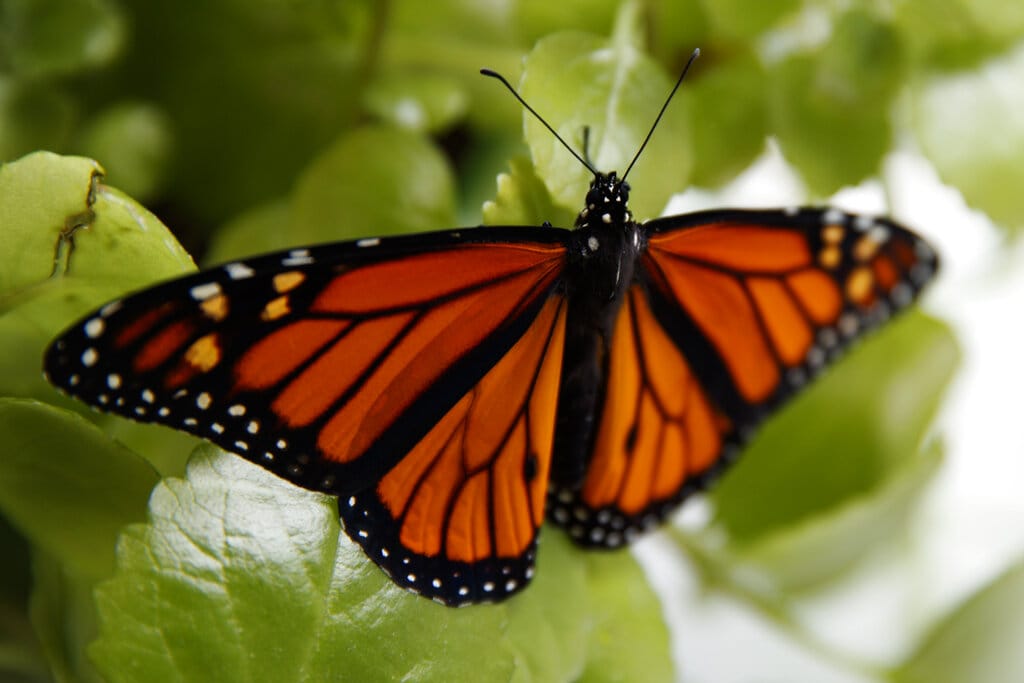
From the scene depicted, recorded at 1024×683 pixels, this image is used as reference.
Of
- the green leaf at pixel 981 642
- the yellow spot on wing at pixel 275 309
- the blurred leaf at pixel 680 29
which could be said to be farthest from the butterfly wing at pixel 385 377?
the green leaf at pixel 981 642

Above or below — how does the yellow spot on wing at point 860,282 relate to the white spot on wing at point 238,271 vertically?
above

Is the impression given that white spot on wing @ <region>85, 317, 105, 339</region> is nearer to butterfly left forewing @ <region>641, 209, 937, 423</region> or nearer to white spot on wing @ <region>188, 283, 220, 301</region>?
white spot on wing @ <region>188, 283, 220, 301</region>

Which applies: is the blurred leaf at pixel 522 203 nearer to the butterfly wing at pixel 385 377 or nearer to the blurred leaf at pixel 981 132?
the butterfly wing at pixel 385 377

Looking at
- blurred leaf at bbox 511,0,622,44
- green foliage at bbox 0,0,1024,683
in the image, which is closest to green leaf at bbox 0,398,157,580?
green foliage at bbox 0,0,1024,683

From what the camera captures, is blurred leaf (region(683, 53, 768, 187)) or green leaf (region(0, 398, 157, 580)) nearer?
green leaf (region(0, 398, 157, 580))

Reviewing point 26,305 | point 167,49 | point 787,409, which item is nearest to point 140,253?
point 26,305

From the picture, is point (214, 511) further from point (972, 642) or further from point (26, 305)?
point (972, 642)
